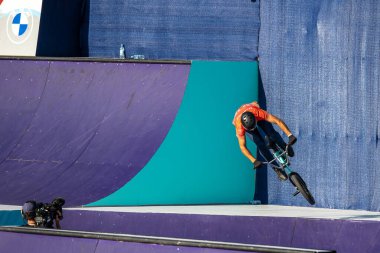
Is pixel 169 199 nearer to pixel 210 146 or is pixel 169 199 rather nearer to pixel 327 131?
pixel 210 146

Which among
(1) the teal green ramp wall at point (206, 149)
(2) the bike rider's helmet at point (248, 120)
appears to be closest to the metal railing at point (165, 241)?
(2) the bike rider's helmet at point (248, 120)

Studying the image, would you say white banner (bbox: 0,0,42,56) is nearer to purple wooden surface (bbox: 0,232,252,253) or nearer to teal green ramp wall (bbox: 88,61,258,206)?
teal green ramp wall (bbox: 88,61,258,206)

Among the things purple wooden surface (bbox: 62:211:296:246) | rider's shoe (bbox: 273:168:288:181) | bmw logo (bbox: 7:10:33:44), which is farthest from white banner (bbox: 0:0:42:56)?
rider's shoe (bbox: 273:168:288:181)

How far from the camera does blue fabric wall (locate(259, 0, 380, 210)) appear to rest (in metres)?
15.6

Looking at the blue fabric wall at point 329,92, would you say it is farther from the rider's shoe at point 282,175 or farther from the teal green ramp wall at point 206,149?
the rider's shoe at point 282,175

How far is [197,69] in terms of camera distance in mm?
16609

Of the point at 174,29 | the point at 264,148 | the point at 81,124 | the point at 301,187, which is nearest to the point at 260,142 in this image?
the point at 264,148

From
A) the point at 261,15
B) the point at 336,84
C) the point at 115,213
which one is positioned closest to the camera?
the point at 115,213

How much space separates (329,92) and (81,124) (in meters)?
3.69

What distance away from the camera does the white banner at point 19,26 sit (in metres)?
18.5

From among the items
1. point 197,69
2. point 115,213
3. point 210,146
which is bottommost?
point 115,213

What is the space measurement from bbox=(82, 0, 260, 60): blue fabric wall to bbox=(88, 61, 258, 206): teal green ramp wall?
2.51 ft

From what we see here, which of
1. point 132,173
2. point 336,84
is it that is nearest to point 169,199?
point 132,173

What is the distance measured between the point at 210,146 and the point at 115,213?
2.28m
